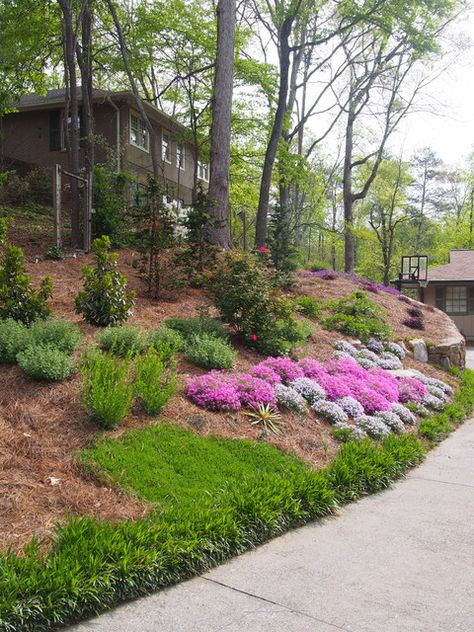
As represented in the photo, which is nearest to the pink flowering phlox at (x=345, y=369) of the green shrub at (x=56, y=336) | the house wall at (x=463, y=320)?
the green shrub at (x=56, y=336)

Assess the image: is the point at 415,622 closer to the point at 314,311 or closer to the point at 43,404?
the point at 43,404

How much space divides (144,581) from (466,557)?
84.3 inches

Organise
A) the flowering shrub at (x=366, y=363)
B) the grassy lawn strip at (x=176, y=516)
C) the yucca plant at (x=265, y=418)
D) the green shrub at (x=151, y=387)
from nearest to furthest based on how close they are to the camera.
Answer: the grassy lawn strip at (x=176, y=516), the green shrub at (x=151, y=387), the yucca plant at (x=265, y=418), the flowering shrub at (x=366, y=363)

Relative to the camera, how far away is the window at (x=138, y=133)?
2220 centimetres

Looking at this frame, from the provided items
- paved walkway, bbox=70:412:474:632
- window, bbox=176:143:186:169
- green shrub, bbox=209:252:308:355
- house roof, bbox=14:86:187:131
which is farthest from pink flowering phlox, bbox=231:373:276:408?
window, bbox=176:143:186:169

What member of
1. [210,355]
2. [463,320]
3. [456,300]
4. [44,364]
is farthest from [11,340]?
[456,300]

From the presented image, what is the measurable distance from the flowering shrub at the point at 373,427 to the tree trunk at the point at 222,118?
243 inches

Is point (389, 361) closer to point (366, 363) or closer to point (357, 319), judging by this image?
point (366, 363)

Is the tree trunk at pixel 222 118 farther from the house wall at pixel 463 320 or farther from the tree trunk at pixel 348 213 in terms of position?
the house wall at pixel 463 320

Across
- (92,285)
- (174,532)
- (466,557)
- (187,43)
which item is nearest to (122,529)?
(174,532)

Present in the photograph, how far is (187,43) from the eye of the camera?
1895 centimetres

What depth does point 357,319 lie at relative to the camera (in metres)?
11.3

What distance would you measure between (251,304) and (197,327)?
872 millimetres

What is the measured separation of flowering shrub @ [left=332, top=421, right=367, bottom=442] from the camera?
5.94 meters
